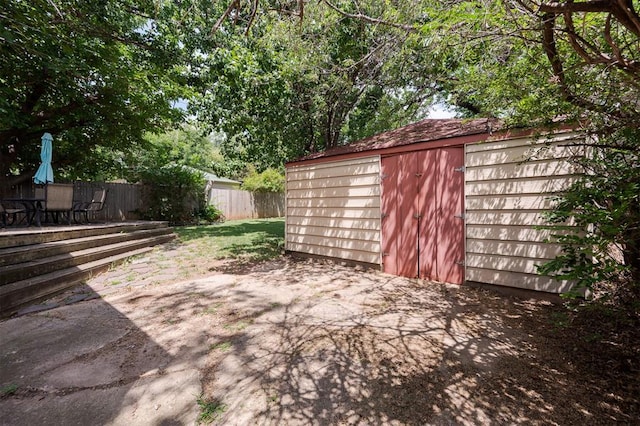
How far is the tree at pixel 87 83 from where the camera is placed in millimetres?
6266

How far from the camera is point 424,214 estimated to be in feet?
15.2

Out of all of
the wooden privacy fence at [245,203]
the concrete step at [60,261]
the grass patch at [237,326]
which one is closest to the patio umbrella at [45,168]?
the concrete step at [60,261]

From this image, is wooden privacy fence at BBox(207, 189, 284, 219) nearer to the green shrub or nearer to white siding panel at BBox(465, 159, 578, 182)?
the green shrub

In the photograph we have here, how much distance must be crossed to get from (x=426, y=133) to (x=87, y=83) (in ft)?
29.0

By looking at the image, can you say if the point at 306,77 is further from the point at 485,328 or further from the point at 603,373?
the point at 603,373

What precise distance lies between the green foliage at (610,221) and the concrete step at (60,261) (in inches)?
232

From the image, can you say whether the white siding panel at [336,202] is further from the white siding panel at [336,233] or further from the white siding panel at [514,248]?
the white siding panel at [514,248]

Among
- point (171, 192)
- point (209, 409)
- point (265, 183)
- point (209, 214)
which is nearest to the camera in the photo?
point (209, 409)

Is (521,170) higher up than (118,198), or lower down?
higher up

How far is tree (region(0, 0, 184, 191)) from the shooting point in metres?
6.27

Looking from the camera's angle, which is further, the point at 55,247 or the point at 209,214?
the point at 209,214

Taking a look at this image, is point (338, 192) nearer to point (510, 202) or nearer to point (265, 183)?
point (510, 202)

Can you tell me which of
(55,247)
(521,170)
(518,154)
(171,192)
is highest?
(518,154)

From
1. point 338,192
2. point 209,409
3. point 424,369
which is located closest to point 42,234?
point 209,409
